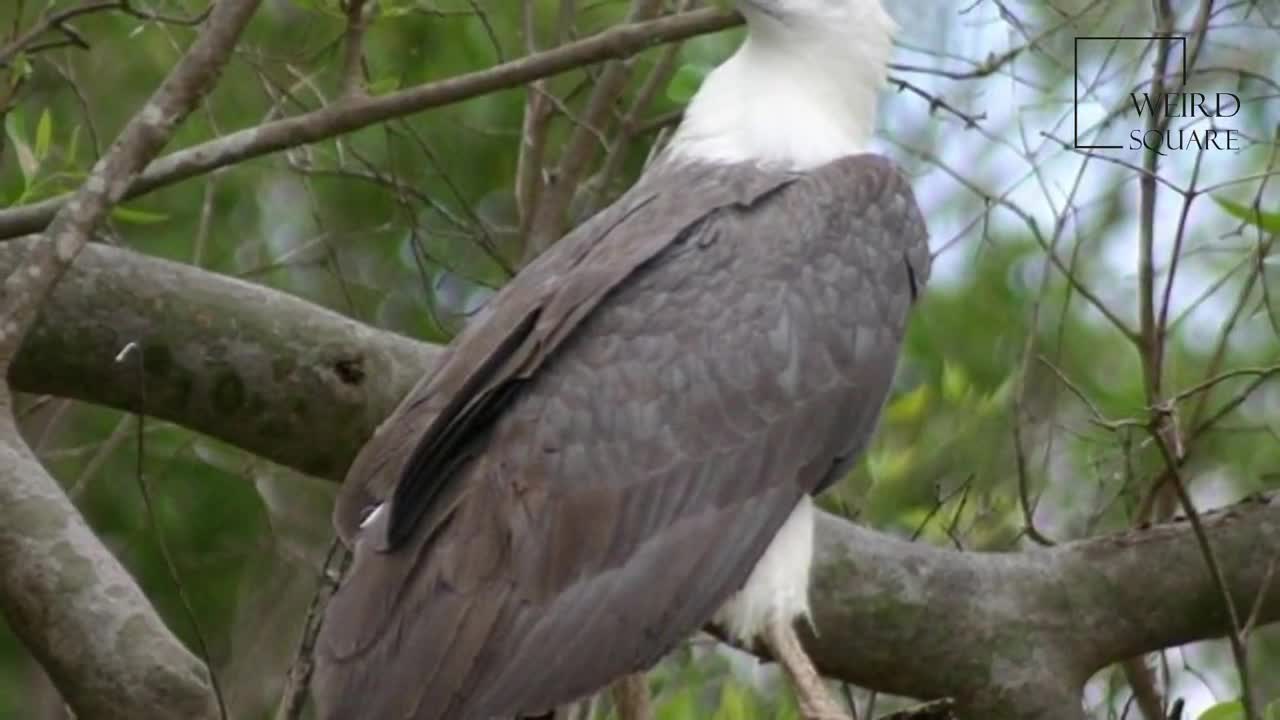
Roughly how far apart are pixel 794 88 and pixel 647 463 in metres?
0.86

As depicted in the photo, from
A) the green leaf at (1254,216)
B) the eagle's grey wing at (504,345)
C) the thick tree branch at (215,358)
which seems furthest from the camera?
the thick tree branch at (215,358)

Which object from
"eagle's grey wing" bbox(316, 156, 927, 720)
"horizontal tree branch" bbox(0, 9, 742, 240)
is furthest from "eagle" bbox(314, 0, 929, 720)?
"horizontal tree branch" bbox(0, 9, 742, 240)

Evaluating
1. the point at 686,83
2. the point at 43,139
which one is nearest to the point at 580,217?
the point at 686,83

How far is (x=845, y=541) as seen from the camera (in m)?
4.73

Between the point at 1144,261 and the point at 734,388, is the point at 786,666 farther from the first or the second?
the point at 1144,261

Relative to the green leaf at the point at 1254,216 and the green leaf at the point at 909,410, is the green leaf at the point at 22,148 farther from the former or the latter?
the green leaf at the point at 1254,216

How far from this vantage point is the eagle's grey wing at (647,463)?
12.4 ft

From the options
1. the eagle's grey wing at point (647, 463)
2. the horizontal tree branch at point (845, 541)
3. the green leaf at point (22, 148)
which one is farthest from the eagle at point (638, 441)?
the green leaf at point (22, 148)

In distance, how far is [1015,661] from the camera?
15.6 feet

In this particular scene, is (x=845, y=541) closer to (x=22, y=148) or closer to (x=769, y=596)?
(x=769, y=596)

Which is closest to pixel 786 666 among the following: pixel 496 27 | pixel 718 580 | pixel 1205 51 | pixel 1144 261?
pixel 718 580

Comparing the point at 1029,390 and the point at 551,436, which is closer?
the point at 551,436

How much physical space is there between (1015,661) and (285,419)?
134 cm

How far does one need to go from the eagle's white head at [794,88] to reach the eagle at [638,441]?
0.01 meters
